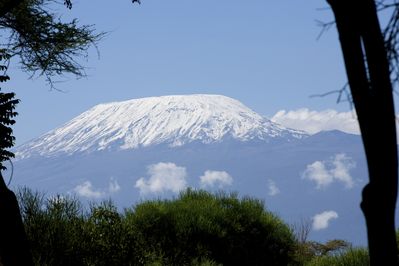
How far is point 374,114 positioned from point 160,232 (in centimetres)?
1197

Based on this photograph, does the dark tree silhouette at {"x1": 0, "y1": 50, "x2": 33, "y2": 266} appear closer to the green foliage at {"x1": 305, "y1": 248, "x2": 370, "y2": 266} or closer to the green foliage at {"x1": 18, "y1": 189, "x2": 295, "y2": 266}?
the green foliage at {"x1": 18, "y1": 189, "x2": 295, "y2": 266}

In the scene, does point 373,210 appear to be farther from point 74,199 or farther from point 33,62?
point 33,62

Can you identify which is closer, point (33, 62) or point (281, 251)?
point (33, 62)

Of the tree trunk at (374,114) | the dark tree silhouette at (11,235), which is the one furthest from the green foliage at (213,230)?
the tree trunk at (374,114)

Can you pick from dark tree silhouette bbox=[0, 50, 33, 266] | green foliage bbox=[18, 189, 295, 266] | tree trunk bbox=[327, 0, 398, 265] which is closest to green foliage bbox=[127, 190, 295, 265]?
green foliage bbox=[18, 189, 295, 266]

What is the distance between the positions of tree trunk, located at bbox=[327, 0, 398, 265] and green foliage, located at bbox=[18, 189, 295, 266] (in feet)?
25.6

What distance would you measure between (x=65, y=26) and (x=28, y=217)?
457 centimetres

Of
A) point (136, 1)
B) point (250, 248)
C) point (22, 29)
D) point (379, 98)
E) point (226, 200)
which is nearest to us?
point (379, 98)

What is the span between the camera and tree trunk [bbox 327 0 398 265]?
496 cm

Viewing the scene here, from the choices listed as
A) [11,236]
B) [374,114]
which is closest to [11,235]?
[11,236]

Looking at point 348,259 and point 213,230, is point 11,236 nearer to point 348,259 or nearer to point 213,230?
point 348,259

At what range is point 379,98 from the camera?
4.98 m

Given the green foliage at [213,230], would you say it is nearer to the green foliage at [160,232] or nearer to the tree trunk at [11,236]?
the green foliage at [160,232]

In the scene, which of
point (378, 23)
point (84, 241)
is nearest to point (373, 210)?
point (378, 23)
